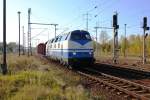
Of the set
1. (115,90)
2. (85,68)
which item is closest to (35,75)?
(115,90)

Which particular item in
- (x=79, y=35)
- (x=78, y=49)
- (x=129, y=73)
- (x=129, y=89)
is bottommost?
(x=129, y=89)

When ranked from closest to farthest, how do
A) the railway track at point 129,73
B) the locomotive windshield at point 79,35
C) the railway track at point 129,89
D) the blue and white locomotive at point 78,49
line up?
the railway track at point 129,89 → the railway track at point 129,73 → the blue and white locomotive at point 78,49 → the locomotive windshield at point 79,35

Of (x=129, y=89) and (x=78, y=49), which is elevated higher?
(x=78, y=49)

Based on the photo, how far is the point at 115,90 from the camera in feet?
50.2

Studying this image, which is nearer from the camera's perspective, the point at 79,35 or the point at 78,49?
the point at 78,49

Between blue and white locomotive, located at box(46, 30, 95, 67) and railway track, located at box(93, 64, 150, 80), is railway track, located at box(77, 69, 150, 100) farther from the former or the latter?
blue and white locomotive, located at box(46, 30, 95, 67)

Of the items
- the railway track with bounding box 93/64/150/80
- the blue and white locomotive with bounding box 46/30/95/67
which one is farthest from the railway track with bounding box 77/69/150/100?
the blue and white locomotive with bounding box 46/30/95/67

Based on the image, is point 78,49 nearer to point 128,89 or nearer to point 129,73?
point 129,73

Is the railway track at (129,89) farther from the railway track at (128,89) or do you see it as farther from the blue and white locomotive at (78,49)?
the blue and white locomotive at (78,49)

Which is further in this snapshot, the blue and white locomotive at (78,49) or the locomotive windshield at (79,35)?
the locomotive windshield at (79,35)

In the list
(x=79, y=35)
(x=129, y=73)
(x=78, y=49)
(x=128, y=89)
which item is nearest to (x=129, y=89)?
(x=128, y=89)

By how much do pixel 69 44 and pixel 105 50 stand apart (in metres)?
76.9

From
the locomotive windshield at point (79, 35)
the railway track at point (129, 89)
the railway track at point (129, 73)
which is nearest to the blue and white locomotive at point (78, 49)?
the locomotive windshield at point (79, 35)

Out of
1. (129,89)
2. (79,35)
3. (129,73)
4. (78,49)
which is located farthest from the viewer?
(79,35)
